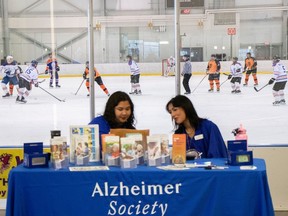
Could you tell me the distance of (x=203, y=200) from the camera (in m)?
2.69

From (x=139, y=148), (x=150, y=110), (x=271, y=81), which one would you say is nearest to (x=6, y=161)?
(x=139, y=148)

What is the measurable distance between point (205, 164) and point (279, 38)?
14.8 feet

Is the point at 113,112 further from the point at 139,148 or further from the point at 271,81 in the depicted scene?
the point at 271,81

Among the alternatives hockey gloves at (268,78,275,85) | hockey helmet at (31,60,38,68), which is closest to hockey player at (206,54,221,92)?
hockey gloves at (268,78,275,85)

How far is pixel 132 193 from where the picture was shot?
8.82 ft

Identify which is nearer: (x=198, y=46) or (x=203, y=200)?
(x=203, y=200)

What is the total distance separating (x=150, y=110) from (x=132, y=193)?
16.6ft

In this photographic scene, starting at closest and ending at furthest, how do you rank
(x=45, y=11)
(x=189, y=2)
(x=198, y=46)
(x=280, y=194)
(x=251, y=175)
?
(x=251, y=175) < (x=280, y=194) < (x=189, y=2) < (x=45, y=11) < (x=198, y=46)

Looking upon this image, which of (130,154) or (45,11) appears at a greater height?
(45,11)

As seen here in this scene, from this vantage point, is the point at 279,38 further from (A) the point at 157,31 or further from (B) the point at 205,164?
(B) the point at 205,164

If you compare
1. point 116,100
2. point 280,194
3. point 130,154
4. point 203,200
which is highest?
point 116,100

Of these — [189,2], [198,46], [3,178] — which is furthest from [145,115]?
[3,178]

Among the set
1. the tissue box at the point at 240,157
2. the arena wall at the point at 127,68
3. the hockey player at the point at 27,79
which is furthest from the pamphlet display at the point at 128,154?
the hockey player at the point at 27,79

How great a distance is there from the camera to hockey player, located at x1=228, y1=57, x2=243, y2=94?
6.73 metres
